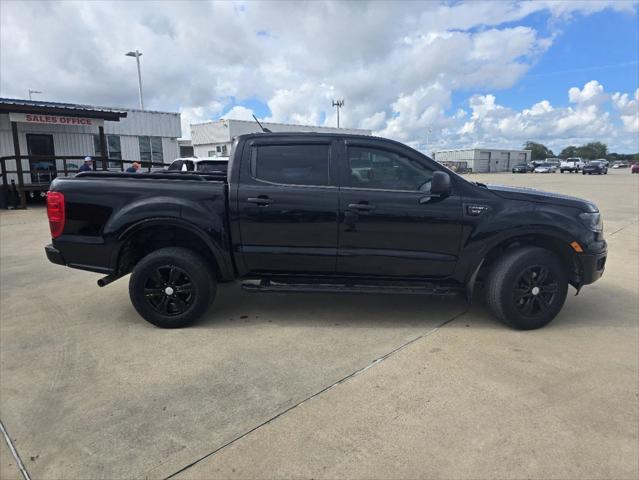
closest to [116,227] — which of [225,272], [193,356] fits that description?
[225,272]

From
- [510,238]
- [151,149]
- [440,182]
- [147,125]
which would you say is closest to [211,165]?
[440,182]

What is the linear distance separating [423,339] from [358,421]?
1.39 m

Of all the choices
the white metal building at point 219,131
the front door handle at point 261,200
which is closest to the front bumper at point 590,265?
the front door handle at point 261,200

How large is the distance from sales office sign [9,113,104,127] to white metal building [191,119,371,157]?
A: 21949 mm

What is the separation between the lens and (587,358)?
11.7 feet

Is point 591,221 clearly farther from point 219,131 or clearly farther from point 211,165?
point 219,131

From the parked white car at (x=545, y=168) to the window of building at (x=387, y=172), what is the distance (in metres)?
64.2

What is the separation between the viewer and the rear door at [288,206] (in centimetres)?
396

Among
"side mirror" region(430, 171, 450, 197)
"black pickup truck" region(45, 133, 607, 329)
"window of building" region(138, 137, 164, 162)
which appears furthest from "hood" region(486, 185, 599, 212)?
"window of building" region(138, 137, 164, 162)

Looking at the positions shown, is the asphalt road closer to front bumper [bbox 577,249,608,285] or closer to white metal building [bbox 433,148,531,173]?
front bumper [bbox 577,249,608,285]

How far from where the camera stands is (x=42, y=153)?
737 inches

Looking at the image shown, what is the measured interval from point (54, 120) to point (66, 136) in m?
2.09

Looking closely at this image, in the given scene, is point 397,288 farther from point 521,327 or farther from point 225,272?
point 225,272

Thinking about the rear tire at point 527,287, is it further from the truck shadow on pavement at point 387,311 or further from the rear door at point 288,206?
the rear door at point 288,206
